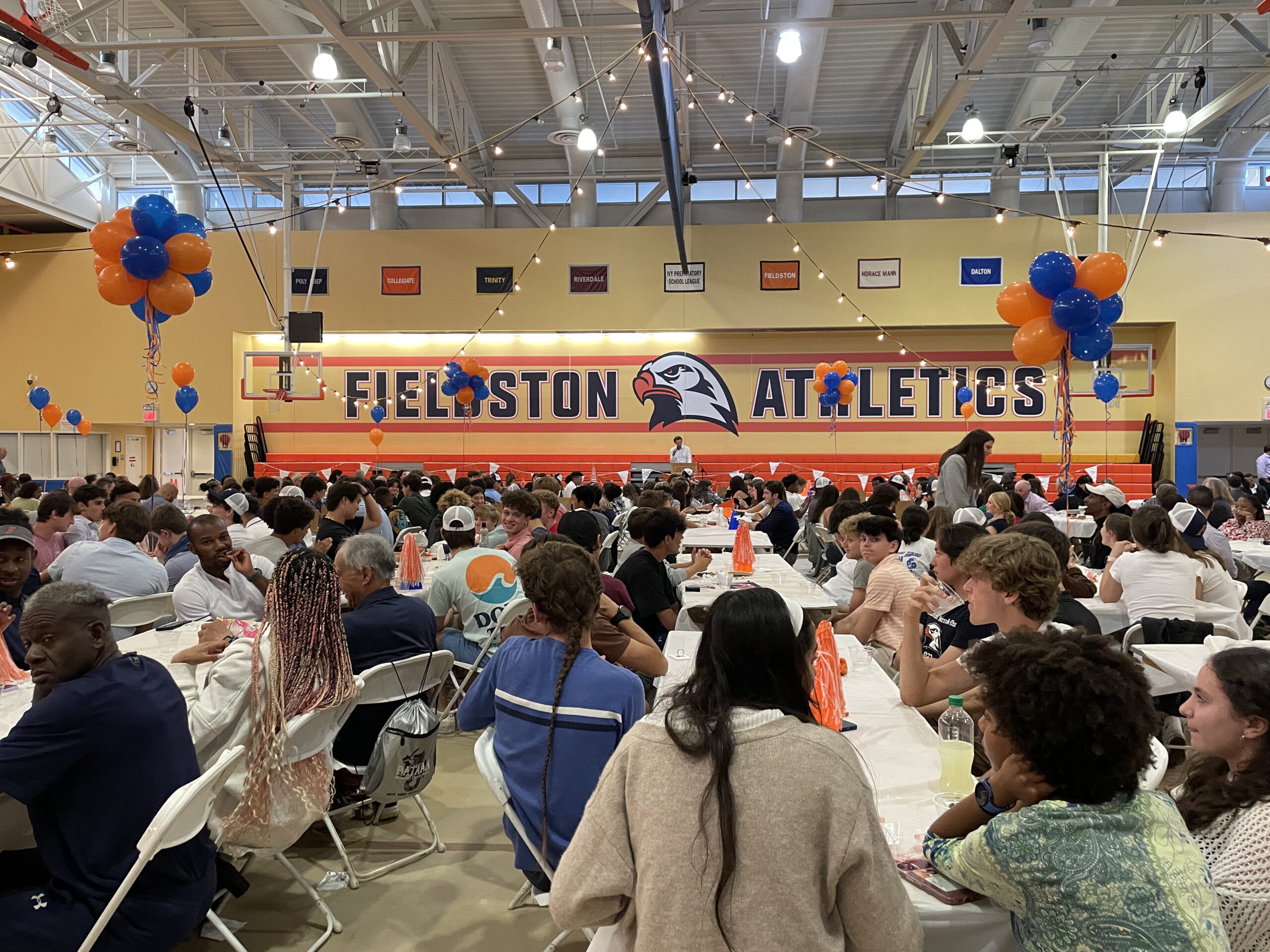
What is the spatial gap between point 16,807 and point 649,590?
270 centimetres

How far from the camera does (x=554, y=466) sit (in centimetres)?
1834

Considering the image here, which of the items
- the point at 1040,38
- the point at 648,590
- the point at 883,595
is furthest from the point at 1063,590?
the point at 1040,38

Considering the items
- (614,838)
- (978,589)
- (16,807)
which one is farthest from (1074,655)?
(16,807)

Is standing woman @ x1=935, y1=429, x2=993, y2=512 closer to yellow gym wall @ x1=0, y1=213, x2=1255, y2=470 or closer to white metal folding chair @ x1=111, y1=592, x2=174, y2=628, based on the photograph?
white metal folding chair @ x1=111, y1=592, x2=174, y2=628

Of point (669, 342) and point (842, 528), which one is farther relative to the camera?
point (669, 342)

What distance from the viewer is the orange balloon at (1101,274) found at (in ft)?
22.9

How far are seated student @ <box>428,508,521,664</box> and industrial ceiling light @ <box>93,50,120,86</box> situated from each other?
1043 cm

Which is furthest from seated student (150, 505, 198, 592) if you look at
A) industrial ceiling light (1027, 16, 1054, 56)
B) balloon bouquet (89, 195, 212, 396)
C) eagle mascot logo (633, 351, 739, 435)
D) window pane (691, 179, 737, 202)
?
window pane (691, 179, 737, 202)

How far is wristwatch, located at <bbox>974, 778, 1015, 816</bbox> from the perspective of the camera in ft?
5.39

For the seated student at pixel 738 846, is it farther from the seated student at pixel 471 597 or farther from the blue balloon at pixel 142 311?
the blue balloon at pixel 142 311

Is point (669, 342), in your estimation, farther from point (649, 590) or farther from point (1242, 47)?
point (649, 590)

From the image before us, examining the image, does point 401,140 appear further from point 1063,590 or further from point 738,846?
point 738,846

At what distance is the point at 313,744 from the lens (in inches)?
106

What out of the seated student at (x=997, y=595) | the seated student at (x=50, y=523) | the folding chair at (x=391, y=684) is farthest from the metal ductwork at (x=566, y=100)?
the seated student at (x=997, y=595)
